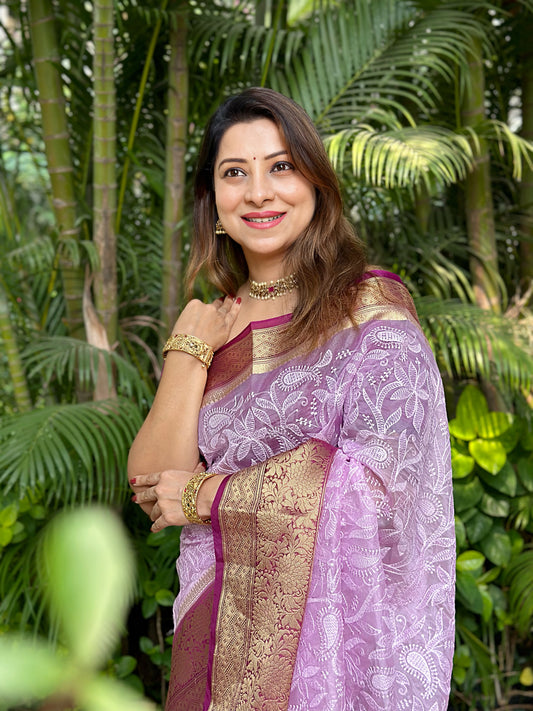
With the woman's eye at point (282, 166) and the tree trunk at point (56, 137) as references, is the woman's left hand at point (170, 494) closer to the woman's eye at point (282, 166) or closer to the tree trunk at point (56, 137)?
the woman's eye at point (282, 166)

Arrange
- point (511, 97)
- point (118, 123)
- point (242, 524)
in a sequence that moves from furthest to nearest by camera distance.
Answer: point (511, 97), point (118, 123), point (242, 524)

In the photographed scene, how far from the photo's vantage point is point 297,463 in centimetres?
98

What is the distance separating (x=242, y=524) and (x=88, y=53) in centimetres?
152

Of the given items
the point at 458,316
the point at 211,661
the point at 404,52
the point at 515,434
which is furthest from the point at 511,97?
the point at 211,661

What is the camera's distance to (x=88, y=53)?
2033 mm

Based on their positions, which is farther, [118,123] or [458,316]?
[118,123]

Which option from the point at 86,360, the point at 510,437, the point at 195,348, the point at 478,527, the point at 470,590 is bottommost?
the point at 470,590

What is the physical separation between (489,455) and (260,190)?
1203 mm

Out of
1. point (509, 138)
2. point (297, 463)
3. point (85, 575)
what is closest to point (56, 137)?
point (509, 138)

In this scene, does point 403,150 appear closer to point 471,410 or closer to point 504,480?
point 471,410

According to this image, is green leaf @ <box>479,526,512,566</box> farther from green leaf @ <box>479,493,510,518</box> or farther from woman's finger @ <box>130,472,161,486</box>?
woman's finger @ <box>130,472,161,486</box>

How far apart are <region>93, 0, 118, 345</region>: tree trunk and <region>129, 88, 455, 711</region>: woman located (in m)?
0.63

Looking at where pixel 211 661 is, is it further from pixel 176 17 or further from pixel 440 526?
pixel 176 17

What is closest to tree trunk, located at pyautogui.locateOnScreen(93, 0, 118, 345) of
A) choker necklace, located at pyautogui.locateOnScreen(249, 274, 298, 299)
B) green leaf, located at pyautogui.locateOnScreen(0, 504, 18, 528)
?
green leaf, located at pyautogui.locateOnScreen(0, 504, 18, 528)
